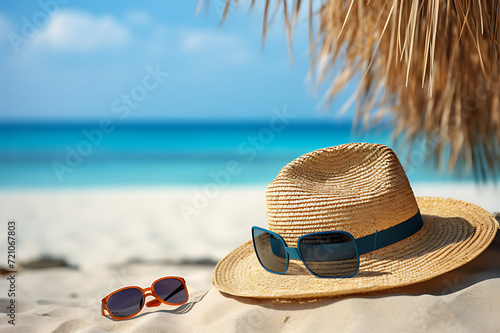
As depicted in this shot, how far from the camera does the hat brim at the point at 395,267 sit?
3.52 feet

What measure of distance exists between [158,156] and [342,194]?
32.9ft

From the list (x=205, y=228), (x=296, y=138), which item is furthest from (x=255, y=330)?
(x=296, y=138)

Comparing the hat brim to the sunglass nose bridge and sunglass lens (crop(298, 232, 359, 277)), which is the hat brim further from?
the sunglass nose bridge

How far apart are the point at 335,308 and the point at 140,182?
6.44 meters

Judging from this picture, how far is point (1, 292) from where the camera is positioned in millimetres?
1715

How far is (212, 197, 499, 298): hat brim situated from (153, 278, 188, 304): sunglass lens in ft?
0.38

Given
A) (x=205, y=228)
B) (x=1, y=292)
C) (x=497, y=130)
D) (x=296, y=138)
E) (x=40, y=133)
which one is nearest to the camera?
(x=1, y=292)

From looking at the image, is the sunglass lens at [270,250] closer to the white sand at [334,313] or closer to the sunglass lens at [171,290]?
the white sand at [334,313]

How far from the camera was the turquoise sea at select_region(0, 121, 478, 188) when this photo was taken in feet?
23.7

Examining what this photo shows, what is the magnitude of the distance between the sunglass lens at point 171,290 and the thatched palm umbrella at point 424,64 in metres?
0.96

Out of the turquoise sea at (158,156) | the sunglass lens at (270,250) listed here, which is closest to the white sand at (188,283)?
the sunglass lens at (270,250)

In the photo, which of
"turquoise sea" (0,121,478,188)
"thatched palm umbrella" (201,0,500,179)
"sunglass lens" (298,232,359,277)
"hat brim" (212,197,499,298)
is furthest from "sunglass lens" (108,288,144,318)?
"turquoise sea" (0,121,478,188)

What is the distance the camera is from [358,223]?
115 centimetres

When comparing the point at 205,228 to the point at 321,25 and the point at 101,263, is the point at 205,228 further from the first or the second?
the point at 321,25
